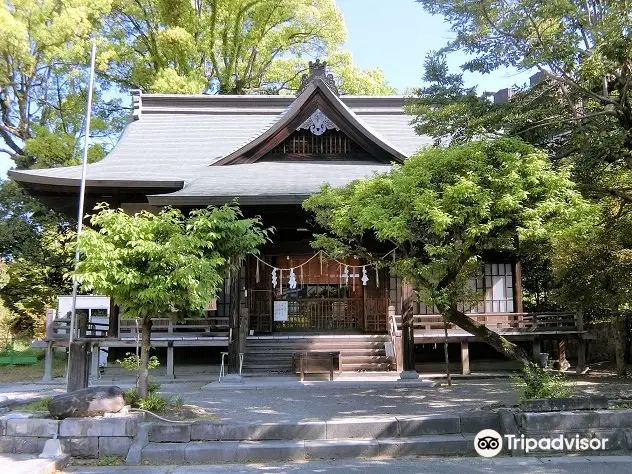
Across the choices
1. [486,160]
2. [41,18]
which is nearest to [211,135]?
[41,18]

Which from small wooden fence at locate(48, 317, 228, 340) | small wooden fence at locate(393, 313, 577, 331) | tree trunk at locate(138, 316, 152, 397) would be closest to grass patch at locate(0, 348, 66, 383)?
small wooden fence at locate(48, 317, 228, 340)

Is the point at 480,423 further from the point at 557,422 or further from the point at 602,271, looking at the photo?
the point at 602,271

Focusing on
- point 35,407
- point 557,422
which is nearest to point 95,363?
point 35,407

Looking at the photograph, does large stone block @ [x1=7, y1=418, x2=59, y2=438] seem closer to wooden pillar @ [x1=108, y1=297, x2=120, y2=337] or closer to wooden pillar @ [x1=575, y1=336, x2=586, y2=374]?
wooden pillar @ [x1=108, y1=297, x2=120, y2=337]

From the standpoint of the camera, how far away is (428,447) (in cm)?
711

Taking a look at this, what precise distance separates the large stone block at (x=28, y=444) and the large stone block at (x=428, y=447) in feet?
15.9

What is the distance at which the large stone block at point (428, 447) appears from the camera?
7.07 metres

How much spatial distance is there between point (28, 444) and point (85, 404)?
3.00ft

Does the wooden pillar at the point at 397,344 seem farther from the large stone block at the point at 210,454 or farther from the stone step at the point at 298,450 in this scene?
the large stone block at the point at 210,454

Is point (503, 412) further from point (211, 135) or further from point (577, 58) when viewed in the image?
→ point (211, 135)

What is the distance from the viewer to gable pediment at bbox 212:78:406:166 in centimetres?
1473

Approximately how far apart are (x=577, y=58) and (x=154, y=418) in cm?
914

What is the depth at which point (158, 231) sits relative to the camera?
817cm

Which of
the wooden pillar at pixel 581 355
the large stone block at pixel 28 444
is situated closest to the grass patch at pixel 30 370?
the large stone block at pixel 28 444
